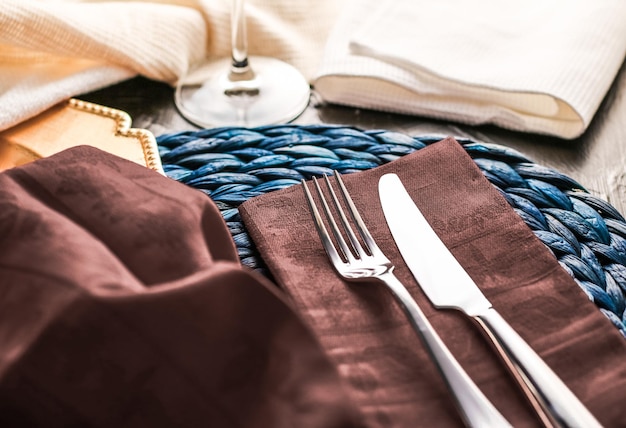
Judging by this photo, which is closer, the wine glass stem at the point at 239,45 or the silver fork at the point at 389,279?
the silver fork at the point at 389,279

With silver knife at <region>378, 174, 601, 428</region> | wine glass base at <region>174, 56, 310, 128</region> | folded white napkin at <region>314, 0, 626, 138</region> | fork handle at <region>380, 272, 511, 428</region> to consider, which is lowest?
wine glass base at <region>174, 56, 310, 128</region>

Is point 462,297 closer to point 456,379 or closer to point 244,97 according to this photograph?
point 456,379

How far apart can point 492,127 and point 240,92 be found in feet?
0.73

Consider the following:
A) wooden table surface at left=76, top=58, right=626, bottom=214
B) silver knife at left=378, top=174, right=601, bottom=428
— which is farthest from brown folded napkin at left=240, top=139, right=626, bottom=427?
wooden table surface at left=76, top=58, right=626, bottom=214

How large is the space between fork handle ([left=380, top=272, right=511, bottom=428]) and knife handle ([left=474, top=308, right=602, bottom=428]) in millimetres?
21

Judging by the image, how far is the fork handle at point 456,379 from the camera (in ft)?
1.08

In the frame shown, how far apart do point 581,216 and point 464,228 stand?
0.09m

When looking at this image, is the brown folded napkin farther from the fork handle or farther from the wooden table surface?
the wooden table surface

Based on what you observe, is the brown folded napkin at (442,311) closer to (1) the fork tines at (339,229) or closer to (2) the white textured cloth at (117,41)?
(1) the fork tines at (339,229)

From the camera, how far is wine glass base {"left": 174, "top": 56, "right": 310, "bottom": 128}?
64cm

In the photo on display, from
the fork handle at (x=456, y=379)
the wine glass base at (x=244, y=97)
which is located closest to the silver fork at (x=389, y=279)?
the fork handle at (x=456, y=379)

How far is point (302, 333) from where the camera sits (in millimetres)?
315

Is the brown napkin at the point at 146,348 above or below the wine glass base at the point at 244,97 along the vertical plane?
above

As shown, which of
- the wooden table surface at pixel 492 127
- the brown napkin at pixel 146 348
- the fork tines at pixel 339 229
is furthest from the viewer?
the wooden table surface at pixel 492 127
